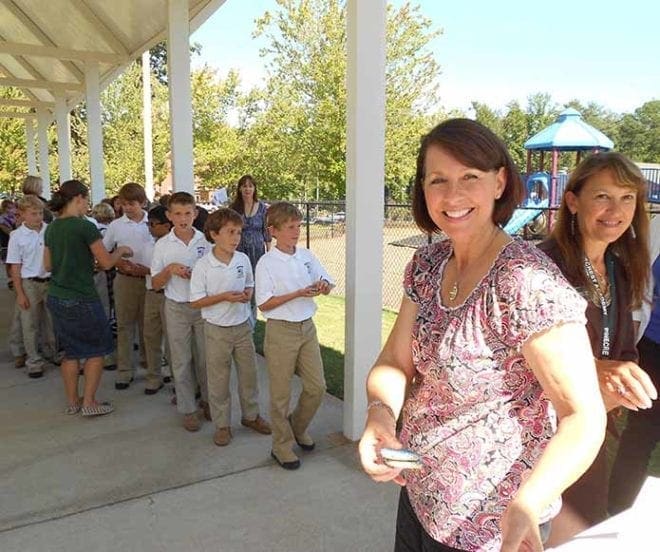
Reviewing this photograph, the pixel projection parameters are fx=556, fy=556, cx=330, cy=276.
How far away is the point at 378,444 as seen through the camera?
1299 mm

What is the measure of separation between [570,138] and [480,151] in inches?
622

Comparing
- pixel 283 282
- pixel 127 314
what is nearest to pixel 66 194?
pixel 127 314

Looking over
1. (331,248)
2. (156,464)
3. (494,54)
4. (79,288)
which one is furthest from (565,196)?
(494,54)

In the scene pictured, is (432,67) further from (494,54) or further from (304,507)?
(494,54)

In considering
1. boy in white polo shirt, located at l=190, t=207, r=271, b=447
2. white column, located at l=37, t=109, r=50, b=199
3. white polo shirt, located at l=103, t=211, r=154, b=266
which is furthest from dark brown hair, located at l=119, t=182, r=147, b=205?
white column, located at l=37, t=109, r=50, b=199

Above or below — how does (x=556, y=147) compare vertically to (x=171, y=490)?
above

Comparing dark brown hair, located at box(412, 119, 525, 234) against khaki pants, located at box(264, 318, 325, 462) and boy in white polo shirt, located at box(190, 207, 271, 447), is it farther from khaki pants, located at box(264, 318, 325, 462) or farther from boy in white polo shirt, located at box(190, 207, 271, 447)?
boy in white polo shirt, located at box(190, 207, 271, 447)

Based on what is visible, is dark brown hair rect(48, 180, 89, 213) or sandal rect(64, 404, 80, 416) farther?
sandal rect(64, 404, 80, 416)

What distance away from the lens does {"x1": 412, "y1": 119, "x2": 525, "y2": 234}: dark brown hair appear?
1.26 meters

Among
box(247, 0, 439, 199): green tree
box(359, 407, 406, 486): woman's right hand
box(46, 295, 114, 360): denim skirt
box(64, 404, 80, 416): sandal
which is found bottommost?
box(64, 404, 80, 416): sandal

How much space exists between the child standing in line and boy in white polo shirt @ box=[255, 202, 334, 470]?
1.44m

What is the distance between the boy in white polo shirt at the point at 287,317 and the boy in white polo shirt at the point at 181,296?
35.1 inches

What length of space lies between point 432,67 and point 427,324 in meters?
18.4

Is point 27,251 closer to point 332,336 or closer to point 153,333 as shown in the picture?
point 153,333
